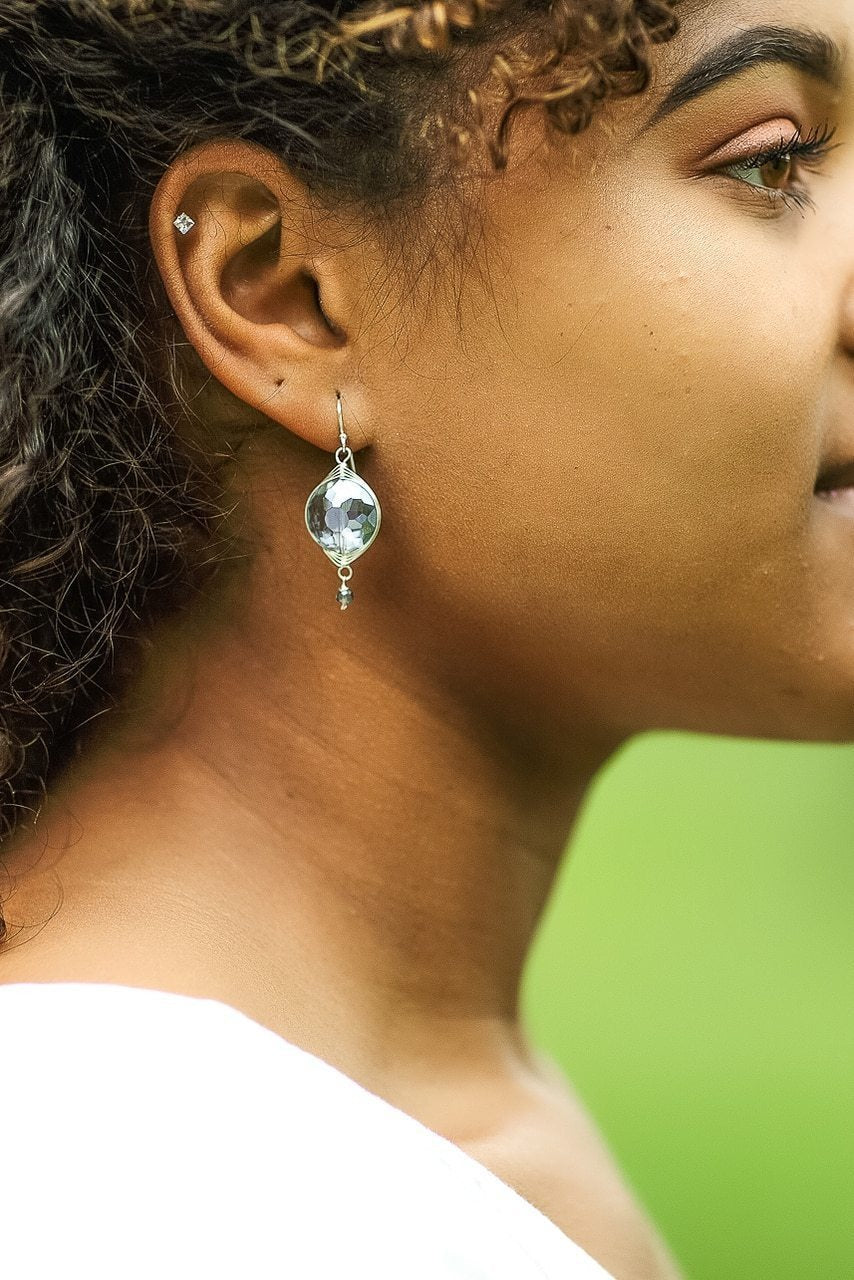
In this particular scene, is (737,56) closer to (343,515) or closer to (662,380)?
(662,380)

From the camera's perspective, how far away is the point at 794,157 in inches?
47.9

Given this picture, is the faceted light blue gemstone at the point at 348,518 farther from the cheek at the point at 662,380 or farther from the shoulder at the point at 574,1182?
the shoulder at the point at 574,1182

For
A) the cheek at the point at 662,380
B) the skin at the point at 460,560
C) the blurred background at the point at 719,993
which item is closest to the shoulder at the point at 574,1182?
the skin at the point at 460,560

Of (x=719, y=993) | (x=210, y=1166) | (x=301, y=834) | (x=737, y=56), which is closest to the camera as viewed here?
(x=210, y=1166)

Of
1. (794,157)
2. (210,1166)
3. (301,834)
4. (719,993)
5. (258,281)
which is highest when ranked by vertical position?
(794,157)

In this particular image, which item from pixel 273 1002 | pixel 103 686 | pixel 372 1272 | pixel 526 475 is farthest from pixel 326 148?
pixel 372 1272

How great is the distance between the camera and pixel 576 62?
1.12 metres

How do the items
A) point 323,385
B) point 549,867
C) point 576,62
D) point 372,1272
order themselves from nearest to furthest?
point 372,1272, point 576,62, point 323,385, point 549,867

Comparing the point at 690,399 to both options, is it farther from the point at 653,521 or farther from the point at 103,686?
the point at 103,686

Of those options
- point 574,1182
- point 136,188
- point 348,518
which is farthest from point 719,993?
point 136,188

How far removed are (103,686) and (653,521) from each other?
48cm

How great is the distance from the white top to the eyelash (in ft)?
2.44

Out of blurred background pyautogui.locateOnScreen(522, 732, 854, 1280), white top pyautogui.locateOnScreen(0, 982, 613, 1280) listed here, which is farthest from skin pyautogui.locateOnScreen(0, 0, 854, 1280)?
blurred background pyautogui.locateOnScreen(522, 732, 854, 1280)

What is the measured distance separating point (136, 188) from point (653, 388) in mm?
444
